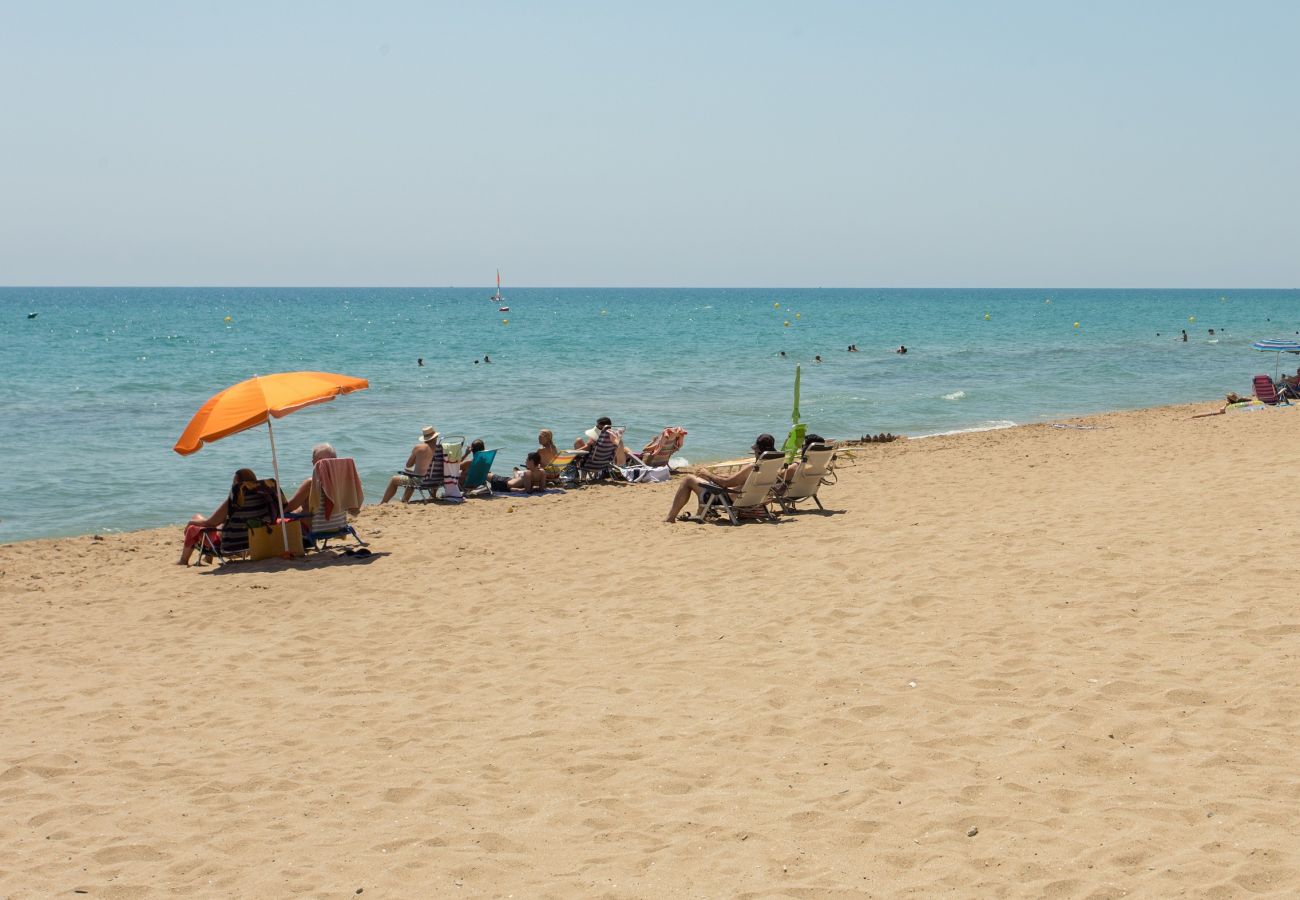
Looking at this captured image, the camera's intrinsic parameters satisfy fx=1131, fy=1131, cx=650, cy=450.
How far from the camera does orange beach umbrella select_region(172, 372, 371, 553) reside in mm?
9359

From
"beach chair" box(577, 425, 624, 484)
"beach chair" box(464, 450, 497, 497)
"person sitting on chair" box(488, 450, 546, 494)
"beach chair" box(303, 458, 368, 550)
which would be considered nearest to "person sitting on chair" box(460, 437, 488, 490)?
"beach chair" box(464, 450, 497, 497)

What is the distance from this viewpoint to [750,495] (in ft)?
36.5

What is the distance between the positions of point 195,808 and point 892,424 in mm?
21736

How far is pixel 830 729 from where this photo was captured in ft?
17.9

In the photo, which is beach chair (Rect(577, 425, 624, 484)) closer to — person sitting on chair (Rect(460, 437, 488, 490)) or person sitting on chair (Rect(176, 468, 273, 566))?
person sitting on chair (Rect(460, 437, 488, 490))

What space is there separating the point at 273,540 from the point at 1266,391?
20.4m

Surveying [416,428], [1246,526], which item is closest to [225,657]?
[1246,526]

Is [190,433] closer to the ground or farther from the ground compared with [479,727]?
farther from the ground

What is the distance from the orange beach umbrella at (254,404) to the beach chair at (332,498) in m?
0.67

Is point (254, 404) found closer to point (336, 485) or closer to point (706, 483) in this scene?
point (336, 485)

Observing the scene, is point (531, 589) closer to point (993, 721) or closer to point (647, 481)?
point (993, 721)

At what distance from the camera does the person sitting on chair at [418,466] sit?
13586 millimetres

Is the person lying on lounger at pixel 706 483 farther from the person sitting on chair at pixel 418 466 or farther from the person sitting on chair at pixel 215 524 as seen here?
the person sitting on chair at pixel 215 524

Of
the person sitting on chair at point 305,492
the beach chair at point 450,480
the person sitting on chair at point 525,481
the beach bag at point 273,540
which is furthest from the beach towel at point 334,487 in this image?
the person sitting on chair at point 525,481
